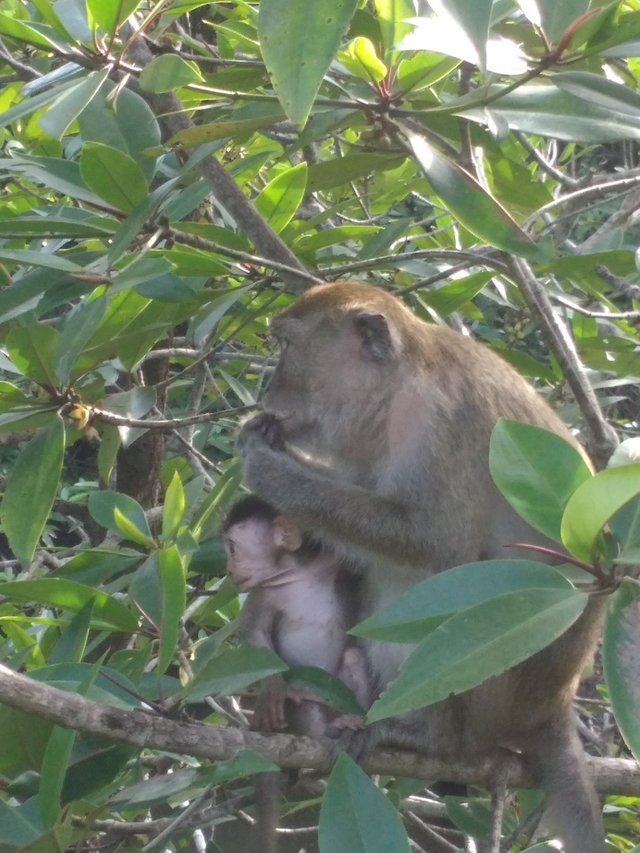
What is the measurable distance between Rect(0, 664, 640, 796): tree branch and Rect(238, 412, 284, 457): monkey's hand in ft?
2.50

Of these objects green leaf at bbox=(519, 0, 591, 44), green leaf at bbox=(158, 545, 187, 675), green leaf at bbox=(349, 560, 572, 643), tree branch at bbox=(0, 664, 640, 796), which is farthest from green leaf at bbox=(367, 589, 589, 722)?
green leaf at bbox=(519, 0, 591, 44)

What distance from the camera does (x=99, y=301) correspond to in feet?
5.98

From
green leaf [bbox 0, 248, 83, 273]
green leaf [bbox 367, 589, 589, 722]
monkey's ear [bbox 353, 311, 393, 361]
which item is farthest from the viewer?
monkey's ear [bbox 353, 311, 393, 361]

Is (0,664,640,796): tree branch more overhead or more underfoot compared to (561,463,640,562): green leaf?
more underfoot

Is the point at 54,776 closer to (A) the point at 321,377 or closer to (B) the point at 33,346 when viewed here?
(B) the point at 33,346

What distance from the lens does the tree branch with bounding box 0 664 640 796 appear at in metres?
1.35

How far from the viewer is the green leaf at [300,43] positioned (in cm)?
126

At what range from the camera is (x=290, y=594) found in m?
2.61

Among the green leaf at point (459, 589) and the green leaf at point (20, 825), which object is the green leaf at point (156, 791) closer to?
the green leaf at point (20, 825)

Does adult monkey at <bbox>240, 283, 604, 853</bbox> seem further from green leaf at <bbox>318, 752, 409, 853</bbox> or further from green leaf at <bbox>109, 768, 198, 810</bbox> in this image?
green leaf at <bbox>318, 752, 409, 853</bbox>

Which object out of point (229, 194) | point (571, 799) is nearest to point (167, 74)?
point (229, 194)

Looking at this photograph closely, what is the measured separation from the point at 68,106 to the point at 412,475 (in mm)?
1144

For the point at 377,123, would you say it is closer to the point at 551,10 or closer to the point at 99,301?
the point at 551,10

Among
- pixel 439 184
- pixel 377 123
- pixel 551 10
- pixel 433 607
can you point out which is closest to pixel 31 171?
pixel 377 123
